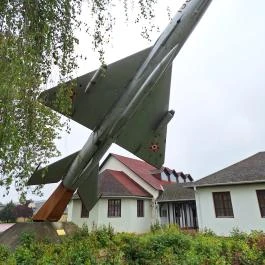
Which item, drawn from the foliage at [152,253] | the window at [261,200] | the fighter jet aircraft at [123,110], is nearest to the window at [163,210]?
the window at [261,200]

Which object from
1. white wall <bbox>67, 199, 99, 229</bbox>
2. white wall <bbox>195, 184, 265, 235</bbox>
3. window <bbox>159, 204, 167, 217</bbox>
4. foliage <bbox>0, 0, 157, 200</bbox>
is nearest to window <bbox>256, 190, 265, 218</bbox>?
white wall <bbox>195, 184, 265, 235</bbox>

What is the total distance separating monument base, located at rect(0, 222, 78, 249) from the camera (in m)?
10.5

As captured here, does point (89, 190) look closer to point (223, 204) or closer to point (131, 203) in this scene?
point (223, 204)

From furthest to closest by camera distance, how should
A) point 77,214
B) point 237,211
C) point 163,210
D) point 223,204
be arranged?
point 163,210 → point 77,214 → point 223,204 → point 237,211

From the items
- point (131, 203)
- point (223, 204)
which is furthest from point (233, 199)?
point (131, 203)

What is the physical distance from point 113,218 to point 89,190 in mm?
9632

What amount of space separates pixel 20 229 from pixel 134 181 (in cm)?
1750

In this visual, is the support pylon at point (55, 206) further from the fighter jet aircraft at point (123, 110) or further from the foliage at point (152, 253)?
the foliage at point (152, 253)

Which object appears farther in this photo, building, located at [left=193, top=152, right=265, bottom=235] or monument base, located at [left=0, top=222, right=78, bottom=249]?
building, located at [left=193, top=152, right=265, bottom=235]

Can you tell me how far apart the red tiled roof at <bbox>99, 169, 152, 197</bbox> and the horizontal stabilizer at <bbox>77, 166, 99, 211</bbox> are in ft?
26.8

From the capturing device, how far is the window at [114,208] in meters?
22.3

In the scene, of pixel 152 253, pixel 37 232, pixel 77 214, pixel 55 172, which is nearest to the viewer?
pixel 152 253

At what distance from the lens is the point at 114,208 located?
74.0ft

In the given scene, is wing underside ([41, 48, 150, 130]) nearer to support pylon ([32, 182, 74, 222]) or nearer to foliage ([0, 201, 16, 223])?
support pylon ([32, 182, 74, 222])
